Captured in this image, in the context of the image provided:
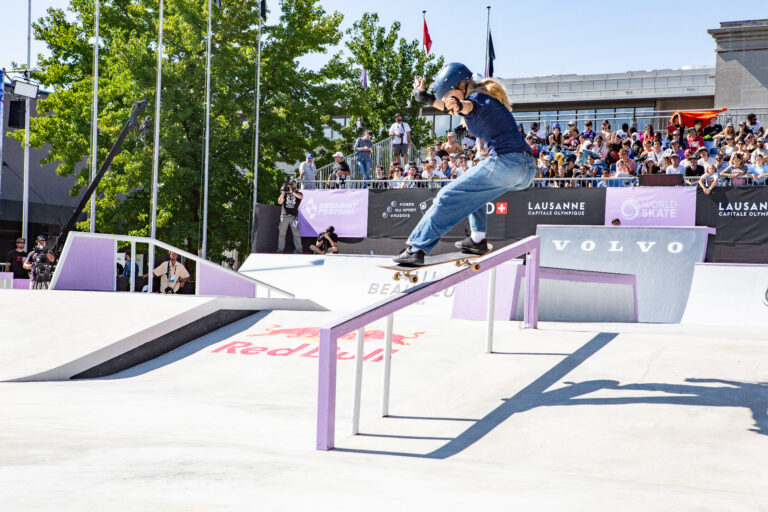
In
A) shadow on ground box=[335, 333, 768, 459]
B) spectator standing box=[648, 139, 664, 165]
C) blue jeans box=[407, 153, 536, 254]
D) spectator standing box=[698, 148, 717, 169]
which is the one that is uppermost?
spectator standing box=[648, 139, 664, 165]

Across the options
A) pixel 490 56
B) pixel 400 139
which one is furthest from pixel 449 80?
pixel 490 56

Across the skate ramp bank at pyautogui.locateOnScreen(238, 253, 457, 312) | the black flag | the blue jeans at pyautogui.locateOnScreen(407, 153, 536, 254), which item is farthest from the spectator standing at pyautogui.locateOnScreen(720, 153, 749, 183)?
the black flag

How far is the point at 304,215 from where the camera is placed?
67.1ft

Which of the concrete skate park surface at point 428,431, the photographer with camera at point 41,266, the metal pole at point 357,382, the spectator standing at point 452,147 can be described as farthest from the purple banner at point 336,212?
the metal pole at point 357,382

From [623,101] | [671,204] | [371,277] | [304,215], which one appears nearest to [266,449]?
[371,277]

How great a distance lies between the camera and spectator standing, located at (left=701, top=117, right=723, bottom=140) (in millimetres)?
19616

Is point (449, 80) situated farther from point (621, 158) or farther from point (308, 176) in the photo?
point (308, 176)

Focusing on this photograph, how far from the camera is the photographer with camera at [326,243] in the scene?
1925cm

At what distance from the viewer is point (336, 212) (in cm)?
2002

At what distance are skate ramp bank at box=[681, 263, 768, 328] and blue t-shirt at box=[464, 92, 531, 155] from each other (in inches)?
367

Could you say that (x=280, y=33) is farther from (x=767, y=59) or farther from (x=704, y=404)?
(x=704, y=404)

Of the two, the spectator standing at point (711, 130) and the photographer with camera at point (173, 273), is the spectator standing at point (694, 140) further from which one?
the photographer with camera at point (173, 273)

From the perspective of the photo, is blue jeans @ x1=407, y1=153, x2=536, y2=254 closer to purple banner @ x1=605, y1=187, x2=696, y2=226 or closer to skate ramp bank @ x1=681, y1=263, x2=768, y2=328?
skate ramp bank @ x1=681, y1=263, x2=768, y2=328

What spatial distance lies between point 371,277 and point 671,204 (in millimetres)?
7276
